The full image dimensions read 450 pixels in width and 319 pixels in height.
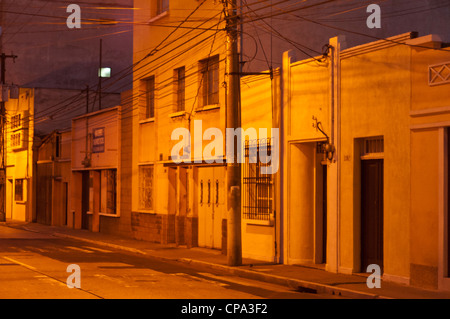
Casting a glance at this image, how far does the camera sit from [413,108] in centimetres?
1457

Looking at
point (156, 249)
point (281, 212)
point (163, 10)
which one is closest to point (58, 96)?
point (163, 10)

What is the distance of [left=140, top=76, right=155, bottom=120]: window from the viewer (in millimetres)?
27517

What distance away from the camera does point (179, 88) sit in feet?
82.4

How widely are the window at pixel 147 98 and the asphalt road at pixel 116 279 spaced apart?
22.6 ft

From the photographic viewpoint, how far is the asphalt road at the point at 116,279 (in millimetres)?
12945

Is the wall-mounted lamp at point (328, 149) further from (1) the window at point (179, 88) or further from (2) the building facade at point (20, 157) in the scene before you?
(2) the building facade at point (20, 157)

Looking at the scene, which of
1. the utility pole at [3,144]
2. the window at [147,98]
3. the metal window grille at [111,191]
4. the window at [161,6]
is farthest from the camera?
the utility pole at [3,144]

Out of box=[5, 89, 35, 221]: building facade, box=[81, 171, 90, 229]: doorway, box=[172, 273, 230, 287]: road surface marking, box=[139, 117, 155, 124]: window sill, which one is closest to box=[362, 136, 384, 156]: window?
box=[172, 273, 230, 287]: road surface marking

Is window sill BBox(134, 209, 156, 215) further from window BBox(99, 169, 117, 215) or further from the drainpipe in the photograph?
the drainpipe

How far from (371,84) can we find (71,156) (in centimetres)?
2221

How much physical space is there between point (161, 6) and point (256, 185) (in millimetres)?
9690

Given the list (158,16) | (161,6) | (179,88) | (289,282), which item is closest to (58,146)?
(161,6)

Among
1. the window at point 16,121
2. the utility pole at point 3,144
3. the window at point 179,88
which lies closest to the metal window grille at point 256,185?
the window at point 179,88

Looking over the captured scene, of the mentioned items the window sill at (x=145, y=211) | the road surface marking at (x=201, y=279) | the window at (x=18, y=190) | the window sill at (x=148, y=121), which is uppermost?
the window sill at (x=148, y=121)
